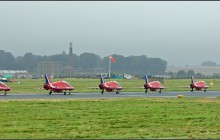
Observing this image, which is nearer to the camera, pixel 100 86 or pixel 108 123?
pixel 108 123

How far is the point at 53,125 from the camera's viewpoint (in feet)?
80.6

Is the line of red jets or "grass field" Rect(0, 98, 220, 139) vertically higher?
the line of red jets

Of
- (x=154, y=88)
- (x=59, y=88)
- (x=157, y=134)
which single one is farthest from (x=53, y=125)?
(x=154, y=88)

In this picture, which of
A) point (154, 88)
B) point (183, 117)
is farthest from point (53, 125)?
point (154, 88)

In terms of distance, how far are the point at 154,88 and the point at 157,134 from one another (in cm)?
5007

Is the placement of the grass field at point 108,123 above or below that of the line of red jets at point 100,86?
below

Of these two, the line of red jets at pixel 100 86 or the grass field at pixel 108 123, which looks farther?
the line of red jets at pixel 100 86

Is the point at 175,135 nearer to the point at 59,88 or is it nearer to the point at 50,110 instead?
the point at 50,110

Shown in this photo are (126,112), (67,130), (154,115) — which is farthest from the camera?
(126,112)

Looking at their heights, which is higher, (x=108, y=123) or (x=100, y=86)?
(x=100, y=86)

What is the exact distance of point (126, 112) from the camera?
31594 millimetres

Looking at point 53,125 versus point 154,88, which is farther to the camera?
point 154,88

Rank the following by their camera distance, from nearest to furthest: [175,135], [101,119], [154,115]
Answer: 1. [175,135]
2. [101,119]
3. [154,115]

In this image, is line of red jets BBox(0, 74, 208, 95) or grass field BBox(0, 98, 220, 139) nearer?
grass field BBox(0, 98, 220, 139)
